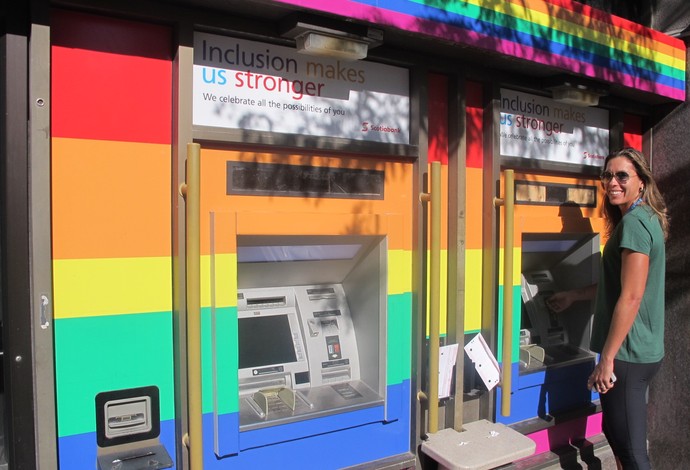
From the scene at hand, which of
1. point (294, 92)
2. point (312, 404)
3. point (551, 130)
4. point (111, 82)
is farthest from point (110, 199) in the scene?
point (551, 130)

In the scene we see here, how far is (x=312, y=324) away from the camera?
2.93 metres

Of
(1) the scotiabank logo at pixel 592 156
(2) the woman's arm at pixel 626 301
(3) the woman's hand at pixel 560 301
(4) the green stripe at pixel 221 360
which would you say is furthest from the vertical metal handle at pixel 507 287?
(4) the green stripe at pixel 221 360

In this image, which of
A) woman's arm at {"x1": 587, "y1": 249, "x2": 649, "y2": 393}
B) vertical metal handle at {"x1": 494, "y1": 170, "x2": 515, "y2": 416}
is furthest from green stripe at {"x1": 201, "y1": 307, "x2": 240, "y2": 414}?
woman's arm at {"x1": 587, "y1": 249, "x2": 649, "y2": 393}

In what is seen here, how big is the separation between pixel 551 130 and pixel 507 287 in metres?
1.17

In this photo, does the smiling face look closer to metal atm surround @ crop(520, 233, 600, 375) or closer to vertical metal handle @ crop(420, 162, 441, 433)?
metal atm surround @ crop(520, 233, 600, 375)

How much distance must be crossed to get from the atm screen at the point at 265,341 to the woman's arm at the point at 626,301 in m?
1.55

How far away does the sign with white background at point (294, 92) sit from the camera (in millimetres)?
2447

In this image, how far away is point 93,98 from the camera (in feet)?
7.26

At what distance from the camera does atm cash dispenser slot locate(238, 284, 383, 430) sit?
2.68m

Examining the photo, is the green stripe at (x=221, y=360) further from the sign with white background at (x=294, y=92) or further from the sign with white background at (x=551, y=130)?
the sign with white background at (x=551, y=130)

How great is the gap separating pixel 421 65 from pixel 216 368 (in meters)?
1.81

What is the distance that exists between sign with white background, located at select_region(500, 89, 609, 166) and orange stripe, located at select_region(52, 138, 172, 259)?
2013 mm

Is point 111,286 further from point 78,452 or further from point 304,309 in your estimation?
point 304,309

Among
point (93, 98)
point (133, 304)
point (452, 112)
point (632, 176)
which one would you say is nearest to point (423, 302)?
point (452, 112)
